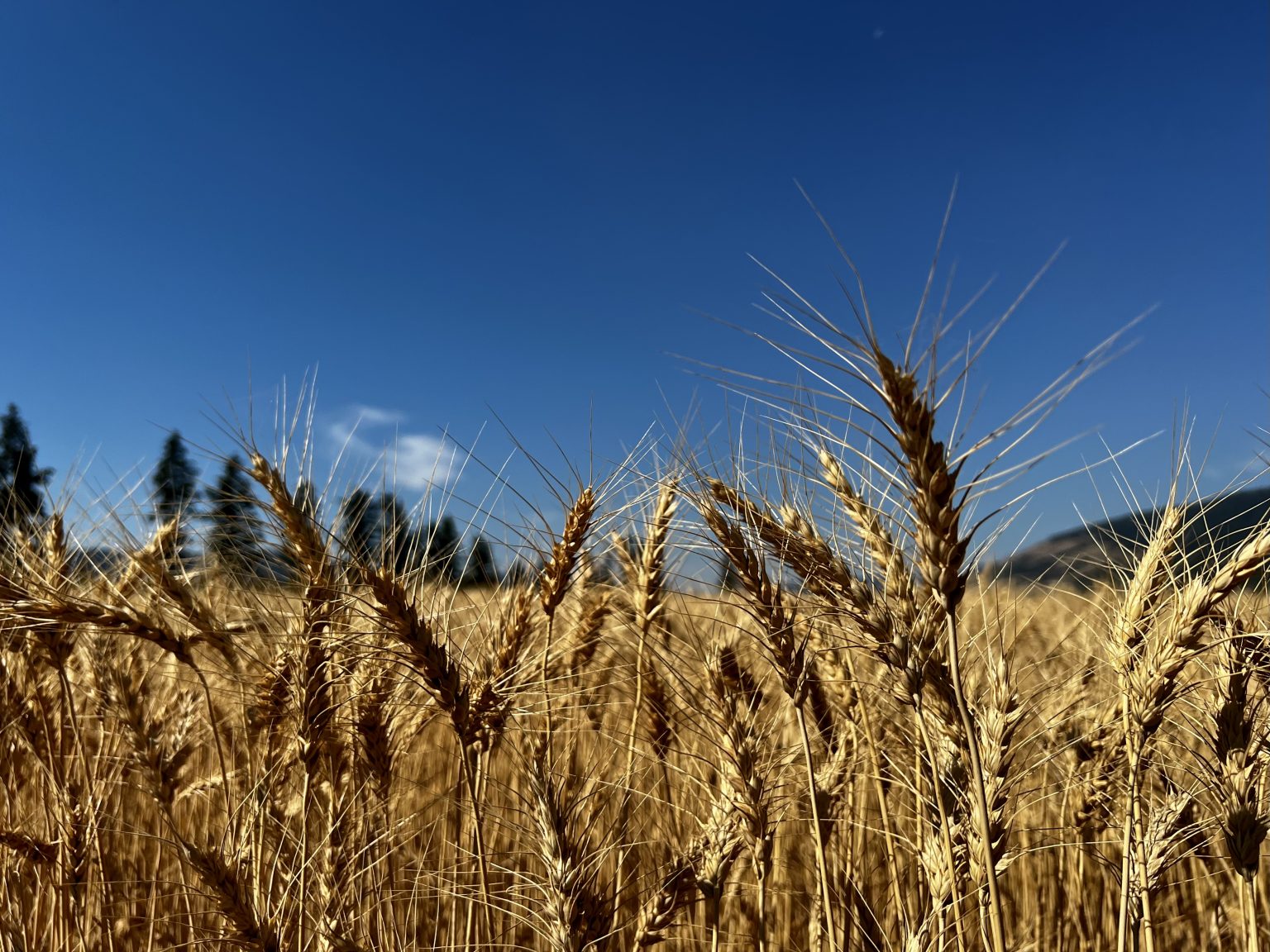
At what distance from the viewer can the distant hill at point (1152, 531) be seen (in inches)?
85.1

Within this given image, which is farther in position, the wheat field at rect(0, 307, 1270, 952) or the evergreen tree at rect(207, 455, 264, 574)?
the evergreen tree at rect(207, 455, 264, 574)

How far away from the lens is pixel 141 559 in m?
2.79

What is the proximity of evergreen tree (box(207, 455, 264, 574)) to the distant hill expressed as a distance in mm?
2219

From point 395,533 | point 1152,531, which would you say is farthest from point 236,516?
point 1152,531

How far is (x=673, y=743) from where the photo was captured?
3.14 metres

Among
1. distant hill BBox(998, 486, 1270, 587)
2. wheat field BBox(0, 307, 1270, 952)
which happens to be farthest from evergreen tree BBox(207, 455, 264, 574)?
distant hill BBox(998, 486, 1270, 587)

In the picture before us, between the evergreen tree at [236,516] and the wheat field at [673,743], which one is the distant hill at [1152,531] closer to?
the wheat field at [673,743]

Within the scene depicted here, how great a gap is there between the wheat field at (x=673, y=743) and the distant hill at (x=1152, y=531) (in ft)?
0.26

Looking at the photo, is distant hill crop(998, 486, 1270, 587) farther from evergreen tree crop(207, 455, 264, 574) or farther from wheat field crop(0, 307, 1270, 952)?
evergreen tree crop(207, 455, 264, 574)

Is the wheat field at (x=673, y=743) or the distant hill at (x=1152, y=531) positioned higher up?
the distant hill at (x=1152, y=531)

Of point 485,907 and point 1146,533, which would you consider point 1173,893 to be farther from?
point 485,907

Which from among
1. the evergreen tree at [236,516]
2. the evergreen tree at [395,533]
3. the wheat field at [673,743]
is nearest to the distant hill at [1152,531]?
the wheat field at [673,743]

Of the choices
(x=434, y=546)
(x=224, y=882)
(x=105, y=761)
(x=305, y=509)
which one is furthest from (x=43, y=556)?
(x=224, y=882)

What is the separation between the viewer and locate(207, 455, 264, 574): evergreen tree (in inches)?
91.1
